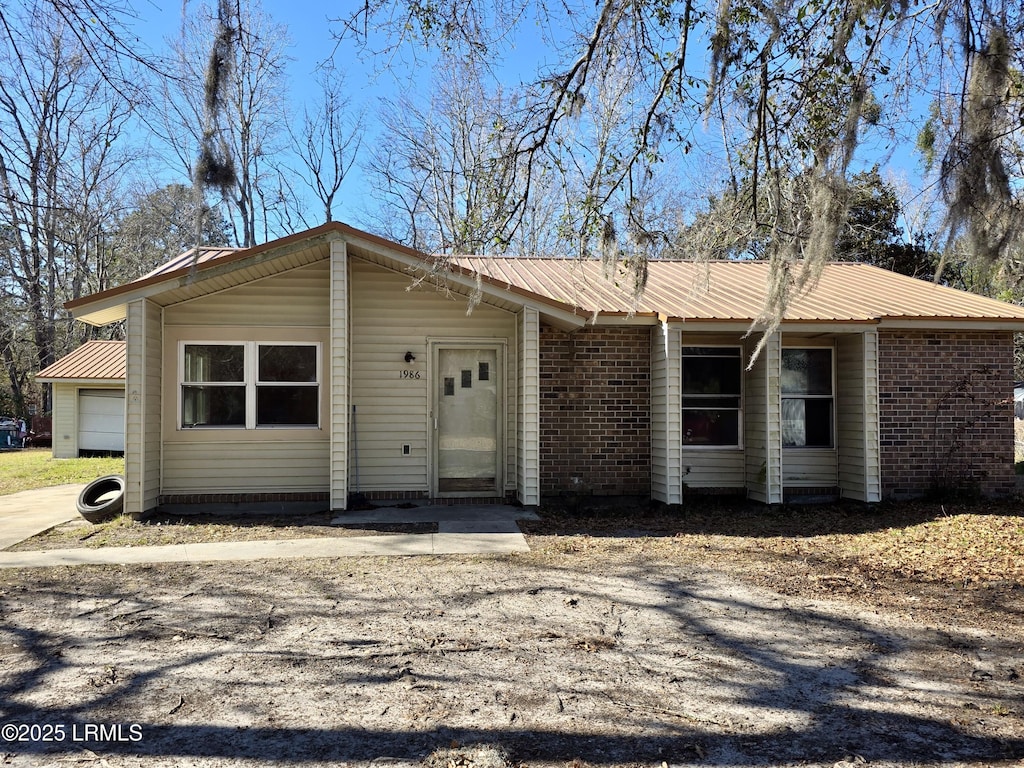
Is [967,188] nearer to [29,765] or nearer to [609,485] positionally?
[609,485]

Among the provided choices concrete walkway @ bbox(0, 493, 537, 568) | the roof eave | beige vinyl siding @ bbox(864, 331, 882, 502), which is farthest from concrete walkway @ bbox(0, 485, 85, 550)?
beige vinyl siding @ bbox(864, 331, 882, 502)

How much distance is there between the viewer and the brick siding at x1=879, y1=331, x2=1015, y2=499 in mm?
9977

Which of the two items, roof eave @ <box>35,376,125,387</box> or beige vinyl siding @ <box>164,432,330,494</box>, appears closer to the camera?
beige vinyl siding @ <box>164,432,330,494</box>

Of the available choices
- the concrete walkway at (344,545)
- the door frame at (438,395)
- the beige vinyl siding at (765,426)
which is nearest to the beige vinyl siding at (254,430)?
the concrete walkway at (344,545)

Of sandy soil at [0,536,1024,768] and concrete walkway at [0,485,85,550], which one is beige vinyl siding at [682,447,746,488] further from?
concrete walkway at [0,485,85,550]

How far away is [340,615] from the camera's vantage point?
495 centimetres

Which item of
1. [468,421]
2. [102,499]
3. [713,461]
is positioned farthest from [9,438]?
[713,461]

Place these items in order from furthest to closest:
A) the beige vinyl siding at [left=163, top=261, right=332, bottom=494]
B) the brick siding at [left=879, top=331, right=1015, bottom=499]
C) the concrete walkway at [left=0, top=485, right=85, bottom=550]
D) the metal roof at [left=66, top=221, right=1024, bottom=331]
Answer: the brick siding at [left=879, top=331, right=1015, bottom=499], the beige vinyl siding at [left=163, top=261, right=332, bottom=494], the metal roof at [left=66, top=221, right=1024, bottom=331], the concrete walkway at [left=0, top=485, right=85, bottom=550]

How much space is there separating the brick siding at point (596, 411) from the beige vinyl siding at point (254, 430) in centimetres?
312

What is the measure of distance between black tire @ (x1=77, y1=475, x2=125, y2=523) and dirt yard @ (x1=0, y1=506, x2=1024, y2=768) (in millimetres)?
2329

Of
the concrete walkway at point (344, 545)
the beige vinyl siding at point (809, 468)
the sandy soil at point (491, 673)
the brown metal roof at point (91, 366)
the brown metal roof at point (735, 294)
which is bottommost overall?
the sandy soil at point (491, 673)

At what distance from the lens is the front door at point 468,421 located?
9695 millimetres

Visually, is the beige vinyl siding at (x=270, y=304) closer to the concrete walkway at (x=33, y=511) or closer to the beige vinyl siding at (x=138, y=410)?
the beige vinyl siding at (x=138, y=410)

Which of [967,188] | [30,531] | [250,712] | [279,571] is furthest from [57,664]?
[967,188]
